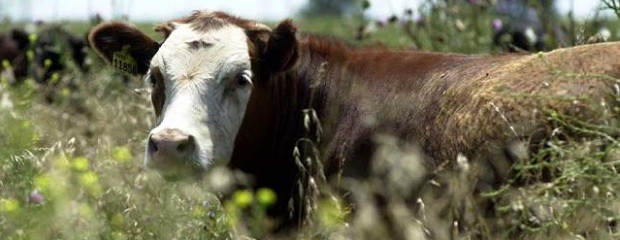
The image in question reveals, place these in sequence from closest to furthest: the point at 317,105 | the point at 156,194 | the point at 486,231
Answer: the point at 486,231 → the point at 156,194 → the point at 317,105

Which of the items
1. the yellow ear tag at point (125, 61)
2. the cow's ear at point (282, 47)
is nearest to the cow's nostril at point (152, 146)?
the cow's ear at point (282, 47)

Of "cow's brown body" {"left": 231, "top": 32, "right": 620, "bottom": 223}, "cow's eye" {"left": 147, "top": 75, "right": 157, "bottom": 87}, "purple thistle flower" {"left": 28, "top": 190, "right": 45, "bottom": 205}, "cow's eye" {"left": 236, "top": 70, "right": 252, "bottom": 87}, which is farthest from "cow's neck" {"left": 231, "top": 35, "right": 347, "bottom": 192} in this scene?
"purple thistle flower" {"left": 28, "top": 190, "right": 45, "bottom": 205}

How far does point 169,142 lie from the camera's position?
6.86 metres

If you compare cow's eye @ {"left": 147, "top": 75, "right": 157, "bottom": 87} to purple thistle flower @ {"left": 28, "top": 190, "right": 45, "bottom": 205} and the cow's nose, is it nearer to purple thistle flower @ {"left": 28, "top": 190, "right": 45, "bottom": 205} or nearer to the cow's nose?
the cow's nose

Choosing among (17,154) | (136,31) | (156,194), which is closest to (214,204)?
(156,194)

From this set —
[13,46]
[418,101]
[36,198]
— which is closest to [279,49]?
[418,101]

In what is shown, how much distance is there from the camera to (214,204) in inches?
273

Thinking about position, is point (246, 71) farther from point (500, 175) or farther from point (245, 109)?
point (500, 175)

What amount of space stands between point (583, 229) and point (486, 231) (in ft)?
1.32

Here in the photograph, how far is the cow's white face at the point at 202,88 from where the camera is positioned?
7.12 m

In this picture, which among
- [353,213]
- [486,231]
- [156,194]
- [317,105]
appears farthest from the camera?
[317,105]

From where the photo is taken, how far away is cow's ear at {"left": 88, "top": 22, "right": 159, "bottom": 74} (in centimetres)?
807

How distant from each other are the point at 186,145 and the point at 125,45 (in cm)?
133

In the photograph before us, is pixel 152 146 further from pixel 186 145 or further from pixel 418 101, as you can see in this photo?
pixel 418 101
